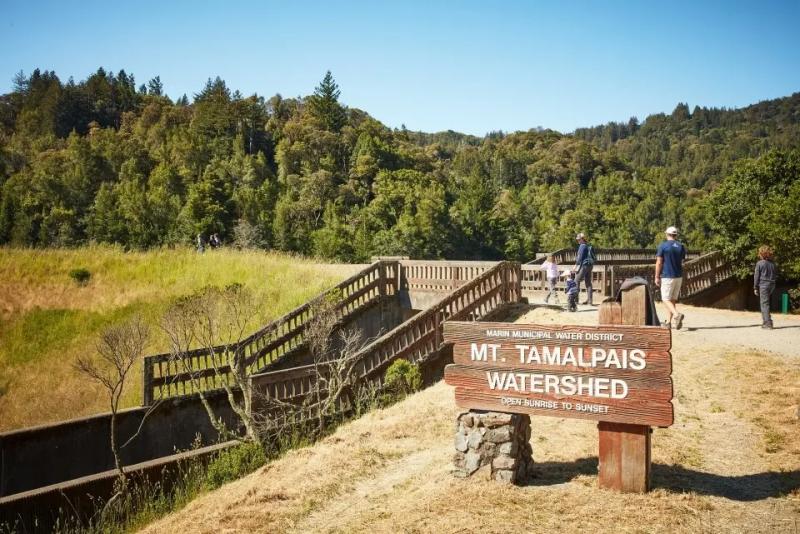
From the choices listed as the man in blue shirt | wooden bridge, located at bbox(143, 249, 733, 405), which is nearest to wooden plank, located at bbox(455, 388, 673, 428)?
wooden bridge, located at bbox(143, 249, 733, 405)

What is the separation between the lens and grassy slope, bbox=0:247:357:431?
15.9 meters

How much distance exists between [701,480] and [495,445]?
2074 mm

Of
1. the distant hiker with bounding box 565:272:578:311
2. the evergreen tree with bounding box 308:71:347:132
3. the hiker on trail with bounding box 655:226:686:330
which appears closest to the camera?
the hiker on trail with bounding box 655:226:686:330

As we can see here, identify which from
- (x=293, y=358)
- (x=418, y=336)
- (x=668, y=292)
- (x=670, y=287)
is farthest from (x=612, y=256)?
(x=293, y=358)

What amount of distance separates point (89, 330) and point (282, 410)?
39.0ft

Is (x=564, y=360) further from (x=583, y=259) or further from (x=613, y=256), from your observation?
(x=613, y=256)

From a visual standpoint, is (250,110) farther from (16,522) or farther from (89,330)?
(16,522)

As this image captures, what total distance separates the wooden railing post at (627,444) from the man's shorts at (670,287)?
22.0 feet

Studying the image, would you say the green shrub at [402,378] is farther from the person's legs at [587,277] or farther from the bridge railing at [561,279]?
the bridge railing at [561,279]

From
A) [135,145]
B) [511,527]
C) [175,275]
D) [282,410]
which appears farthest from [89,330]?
[135,145]

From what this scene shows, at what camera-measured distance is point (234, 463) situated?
8.67 m

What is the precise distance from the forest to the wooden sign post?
63.5 feet

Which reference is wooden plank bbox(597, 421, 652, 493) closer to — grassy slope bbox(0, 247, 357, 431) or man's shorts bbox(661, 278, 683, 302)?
man's shorts bbox(661, 278, 683, 302)

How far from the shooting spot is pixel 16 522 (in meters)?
7.78
